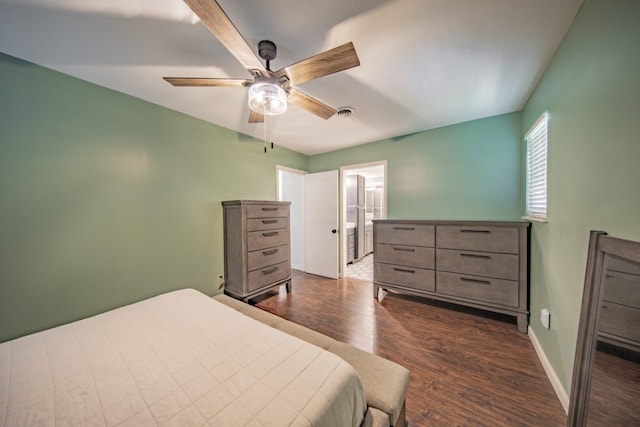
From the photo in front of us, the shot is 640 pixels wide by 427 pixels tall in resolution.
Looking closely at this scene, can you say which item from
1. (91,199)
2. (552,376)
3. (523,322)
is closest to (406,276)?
(523,322)

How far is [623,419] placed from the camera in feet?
2.30

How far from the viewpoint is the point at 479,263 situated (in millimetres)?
2131

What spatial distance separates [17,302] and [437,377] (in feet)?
10.0

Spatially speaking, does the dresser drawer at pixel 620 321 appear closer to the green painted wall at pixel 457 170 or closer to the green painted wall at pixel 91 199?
the green painted wall at pixel 457 170

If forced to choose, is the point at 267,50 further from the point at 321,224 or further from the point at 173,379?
the point at 321,224

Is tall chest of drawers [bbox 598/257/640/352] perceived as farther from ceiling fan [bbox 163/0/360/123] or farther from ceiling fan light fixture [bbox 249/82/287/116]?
ceiling fan light fixture [bbox 249/82/287/116]

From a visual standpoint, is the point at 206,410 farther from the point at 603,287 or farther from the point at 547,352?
the point at 547,352

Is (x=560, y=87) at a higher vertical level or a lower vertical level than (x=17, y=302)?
higher

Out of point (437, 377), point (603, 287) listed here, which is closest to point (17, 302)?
point (437, 377)

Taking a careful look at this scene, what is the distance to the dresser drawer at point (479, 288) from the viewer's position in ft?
6.57

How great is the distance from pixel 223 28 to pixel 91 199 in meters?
1.84

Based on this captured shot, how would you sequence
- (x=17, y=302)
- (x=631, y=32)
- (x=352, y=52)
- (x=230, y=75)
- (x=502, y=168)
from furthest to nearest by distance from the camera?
(x=502, y=168) < (x=230, y=75) < (x=17, y=302) < (x=352, y=52) < (x=631, y=32)

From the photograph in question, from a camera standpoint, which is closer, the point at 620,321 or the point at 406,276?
the point at 620,321

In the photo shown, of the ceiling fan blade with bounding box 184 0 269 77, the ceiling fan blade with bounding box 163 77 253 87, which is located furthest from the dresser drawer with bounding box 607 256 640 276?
the ceiling fan blade with bounding box 163 77 253 87
